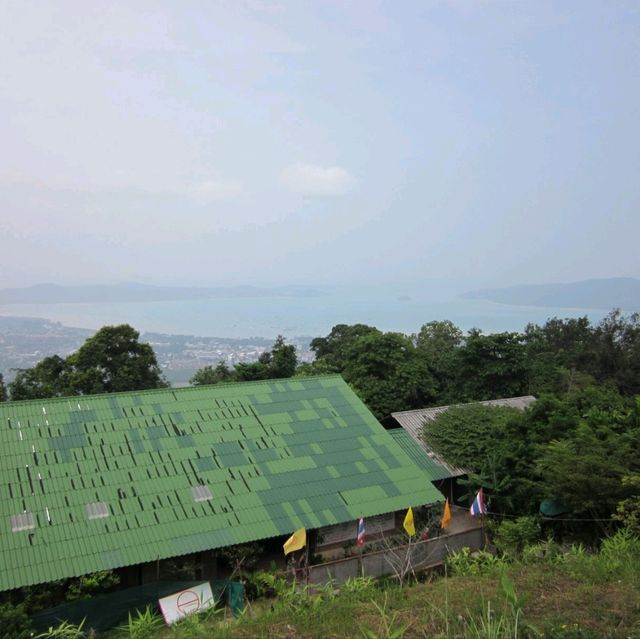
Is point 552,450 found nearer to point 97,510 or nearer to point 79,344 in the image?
point 97,510

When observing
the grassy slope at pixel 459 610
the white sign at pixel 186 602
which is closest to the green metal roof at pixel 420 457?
the white sign at pixel 186 602

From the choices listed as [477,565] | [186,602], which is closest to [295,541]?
[186,602]

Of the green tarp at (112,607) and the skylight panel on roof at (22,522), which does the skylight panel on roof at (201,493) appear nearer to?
the green tarp at (112,607)

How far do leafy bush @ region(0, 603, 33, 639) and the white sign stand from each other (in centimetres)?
208

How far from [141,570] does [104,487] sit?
200 cm

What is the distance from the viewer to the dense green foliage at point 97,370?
26.1m

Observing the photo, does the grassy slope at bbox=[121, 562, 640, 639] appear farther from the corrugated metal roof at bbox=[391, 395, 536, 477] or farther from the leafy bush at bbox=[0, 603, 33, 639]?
the corrugated metal roof at bbox=[391, 395, 536, 477]

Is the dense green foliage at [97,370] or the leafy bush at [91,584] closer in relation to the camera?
the leafy bush at [91,584]

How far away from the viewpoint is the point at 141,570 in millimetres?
12445

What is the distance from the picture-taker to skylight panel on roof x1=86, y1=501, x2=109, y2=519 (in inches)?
474

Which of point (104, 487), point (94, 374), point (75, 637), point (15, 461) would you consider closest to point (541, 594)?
point (75, 637)

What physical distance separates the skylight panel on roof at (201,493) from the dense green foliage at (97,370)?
14682 mm

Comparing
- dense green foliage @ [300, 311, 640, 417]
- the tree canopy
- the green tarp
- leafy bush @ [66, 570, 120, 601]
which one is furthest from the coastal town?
the green tarp

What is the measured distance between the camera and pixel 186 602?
10.1 meters
